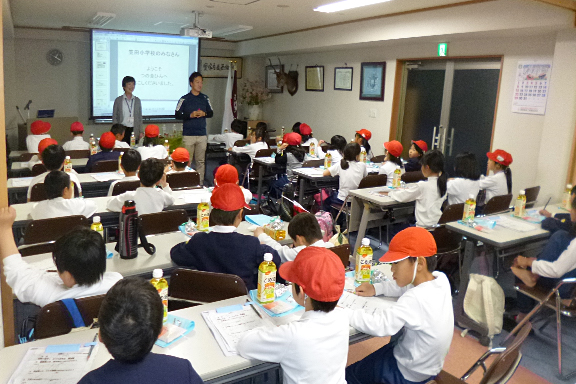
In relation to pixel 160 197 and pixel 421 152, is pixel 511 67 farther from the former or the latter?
pixel 160 197

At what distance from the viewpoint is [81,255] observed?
2018mm

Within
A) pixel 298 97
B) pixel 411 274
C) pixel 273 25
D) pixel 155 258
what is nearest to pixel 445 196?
pixel 411 274

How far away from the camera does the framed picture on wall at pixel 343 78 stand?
8.54m

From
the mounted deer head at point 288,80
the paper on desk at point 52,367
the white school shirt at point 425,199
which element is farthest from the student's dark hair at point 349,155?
the mounted deer head at point 288,80

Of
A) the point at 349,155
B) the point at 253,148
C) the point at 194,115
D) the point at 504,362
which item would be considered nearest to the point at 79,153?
the point at 194,115

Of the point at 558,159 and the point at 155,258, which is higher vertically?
the point at 558,159

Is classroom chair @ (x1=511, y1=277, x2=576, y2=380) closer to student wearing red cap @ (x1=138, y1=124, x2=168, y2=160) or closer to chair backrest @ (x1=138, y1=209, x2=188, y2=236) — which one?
chair backrest @ (x1=138, y1=209, x2=188, y2=236)

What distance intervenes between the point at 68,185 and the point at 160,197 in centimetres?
69

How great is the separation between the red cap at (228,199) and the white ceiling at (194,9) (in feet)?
12.3

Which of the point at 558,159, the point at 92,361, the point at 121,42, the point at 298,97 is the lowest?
the point at 92,361

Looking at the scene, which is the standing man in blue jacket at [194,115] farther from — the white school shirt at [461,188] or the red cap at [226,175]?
the white school shirt at [461,188]

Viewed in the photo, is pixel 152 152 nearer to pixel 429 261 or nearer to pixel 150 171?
pixel 150 171

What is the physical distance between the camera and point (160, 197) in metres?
3.76

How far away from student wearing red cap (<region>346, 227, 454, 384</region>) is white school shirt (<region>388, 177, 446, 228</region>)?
7.52 feet
